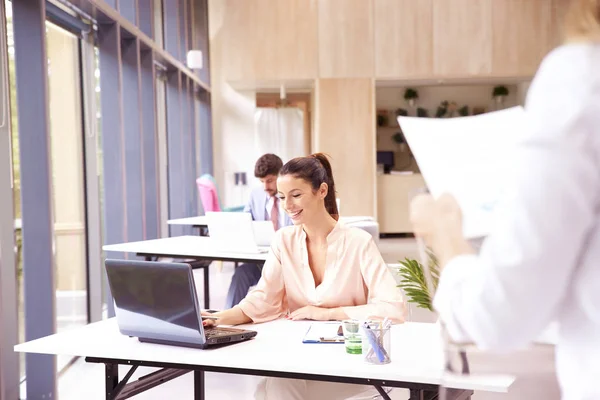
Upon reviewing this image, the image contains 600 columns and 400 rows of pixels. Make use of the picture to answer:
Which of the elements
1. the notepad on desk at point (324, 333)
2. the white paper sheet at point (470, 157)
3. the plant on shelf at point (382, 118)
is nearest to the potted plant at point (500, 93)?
the plant on shelf at point (382, 118)

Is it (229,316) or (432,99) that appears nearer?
(229,316)

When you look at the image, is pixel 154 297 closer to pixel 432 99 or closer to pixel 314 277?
pixel 314 277

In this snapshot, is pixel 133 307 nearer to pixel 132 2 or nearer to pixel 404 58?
pixel 132 2

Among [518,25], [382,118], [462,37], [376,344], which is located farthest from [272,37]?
[376,344]

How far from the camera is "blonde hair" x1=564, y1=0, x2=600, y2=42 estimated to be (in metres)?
0.84

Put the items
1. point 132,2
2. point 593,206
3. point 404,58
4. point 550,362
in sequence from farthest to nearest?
1. point 404,58
2. point 132,2
3. point 550,362
4. point 593,206

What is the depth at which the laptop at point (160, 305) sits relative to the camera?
213cm

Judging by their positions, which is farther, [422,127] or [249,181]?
[249,181]

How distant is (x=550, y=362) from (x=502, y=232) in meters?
0.25

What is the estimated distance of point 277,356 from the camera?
2.10 m

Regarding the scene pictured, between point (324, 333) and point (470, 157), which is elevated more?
point (470, 157)

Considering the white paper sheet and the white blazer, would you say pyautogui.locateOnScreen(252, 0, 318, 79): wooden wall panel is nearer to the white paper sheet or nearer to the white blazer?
the white paper sheet

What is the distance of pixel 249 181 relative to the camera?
10.8m

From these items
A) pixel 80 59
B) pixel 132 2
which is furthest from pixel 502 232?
pixel 132 2
